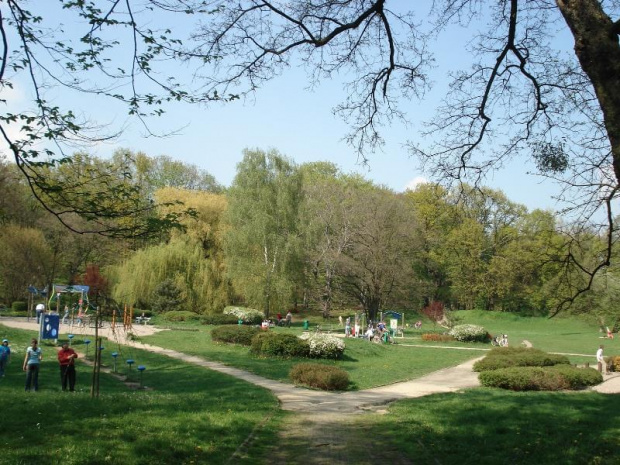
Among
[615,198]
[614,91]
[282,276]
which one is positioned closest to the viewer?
[614,91]

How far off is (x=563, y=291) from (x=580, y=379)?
10.4 metres

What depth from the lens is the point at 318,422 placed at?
10.9m

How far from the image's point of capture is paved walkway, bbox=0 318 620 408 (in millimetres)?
13419

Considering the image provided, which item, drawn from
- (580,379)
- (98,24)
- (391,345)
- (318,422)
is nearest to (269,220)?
(391,345)

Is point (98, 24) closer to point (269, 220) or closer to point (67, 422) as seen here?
point (67, 422)

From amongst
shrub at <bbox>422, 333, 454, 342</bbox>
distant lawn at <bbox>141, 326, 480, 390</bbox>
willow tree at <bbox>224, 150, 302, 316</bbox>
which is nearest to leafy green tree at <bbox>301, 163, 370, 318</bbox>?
willow tree at <bbox>224, 150, 302, 316</bbox>

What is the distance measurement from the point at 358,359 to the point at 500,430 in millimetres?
16437

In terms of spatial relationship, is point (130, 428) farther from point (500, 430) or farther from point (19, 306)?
point (19, 306)

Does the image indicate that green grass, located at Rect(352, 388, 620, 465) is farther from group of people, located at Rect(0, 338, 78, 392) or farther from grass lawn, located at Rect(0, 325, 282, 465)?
group of people, located at Rect(0, 338, 78, 392)

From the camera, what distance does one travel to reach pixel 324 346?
23828 mm

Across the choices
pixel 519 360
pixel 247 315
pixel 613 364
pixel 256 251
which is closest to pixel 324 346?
pixel 519 360

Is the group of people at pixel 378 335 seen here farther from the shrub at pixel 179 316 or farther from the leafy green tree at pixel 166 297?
the leafy green tree at pixel 166 297

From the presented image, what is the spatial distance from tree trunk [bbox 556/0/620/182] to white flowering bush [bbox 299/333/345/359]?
19.3m

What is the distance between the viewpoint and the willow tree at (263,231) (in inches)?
1774
